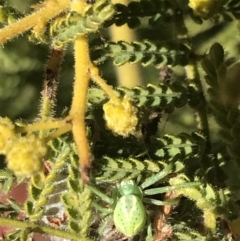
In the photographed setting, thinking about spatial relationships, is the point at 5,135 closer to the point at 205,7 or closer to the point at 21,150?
the point at 21,150

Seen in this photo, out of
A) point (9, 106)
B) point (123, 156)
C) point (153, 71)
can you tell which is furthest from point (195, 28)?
point (123, 156)

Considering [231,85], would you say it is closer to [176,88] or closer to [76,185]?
[176,88]

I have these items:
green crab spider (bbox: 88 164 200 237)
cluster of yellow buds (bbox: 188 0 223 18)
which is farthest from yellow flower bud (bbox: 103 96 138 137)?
cluster of yellow buds (bbox: 188 0 223 18)

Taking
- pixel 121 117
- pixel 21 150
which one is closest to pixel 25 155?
pixel 21 150

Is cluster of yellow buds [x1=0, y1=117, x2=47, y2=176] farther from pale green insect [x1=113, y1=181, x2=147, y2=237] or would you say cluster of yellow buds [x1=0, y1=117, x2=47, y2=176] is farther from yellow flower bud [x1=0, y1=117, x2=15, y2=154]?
pale green insect [x1=113, y1=181, x2=147, y2=237]

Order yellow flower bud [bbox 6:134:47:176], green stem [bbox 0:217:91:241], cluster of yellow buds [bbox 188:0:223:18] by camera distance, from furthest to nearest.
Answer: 1. cluster of yellow buds [bbox 188:0:223:18]
2. green stem [bbox 0:217:91:241]
3. yellow flower bud [bbox 6:134:47:176]

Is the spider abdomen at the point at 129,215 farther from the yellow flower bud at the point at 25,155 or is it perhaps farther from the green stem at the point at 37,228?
the yellow flower bud at the point at 25,155
